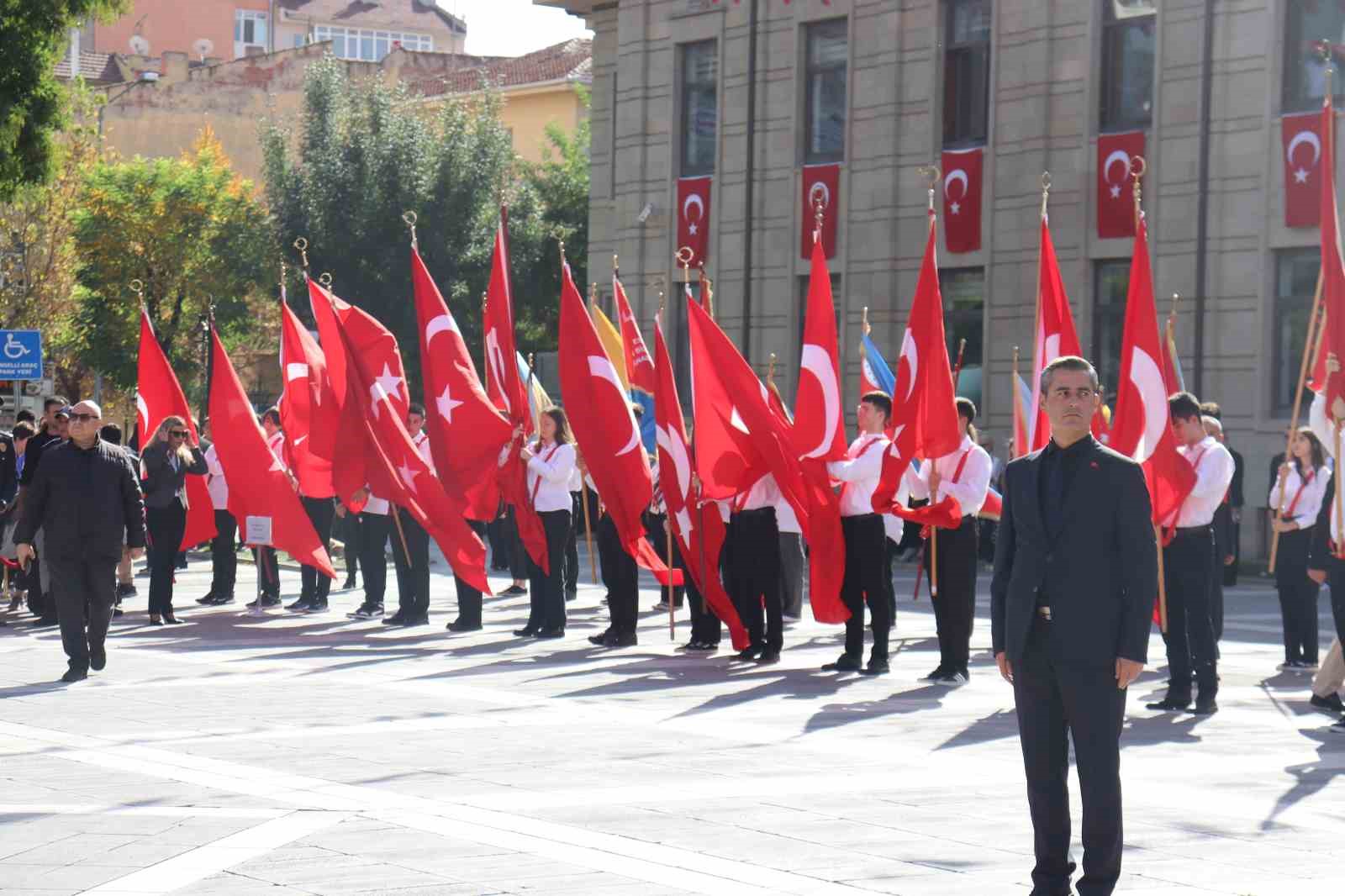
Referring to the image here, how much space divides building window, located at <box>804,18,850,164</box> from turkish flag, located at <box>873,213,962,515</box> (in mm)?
18629

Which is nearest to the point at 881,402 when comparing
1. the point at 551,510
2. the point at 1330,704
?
the point at 551,510

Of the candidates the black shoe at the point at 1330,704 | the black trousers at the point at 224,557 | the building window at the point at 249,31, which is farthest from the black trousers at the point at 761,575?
the building window at the point at 249,31

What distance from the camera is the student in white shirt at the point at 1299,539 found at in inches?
585

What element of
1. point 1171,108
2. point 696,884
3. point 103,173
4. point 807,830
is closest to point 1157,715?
point 807,830

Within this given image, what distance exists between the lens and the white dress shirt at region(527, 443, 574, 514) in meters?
16.2

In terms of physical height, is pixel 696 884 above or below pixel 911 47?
below

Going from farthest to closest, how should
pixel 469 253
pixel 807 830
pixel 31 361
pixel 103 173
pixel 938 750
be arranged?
pixel 103 173
pixel 469 253
pixel 31 361
pixel 938 750
pixel 807 830

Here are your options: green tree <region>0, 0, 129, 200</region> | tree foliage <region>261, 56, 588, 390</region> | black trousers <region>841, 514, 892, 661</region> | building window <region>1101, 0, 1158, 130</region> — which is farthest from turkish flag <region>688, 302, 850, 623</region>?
tree foliage <region>261, 56, 588, 390</region>

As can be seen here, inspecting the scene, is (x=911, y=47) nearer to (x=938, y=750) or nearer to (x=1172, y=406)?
(x=1172, y=406)

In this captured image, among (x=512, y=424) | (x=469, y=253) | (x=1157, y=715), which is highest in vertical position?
(x=469, y=253)

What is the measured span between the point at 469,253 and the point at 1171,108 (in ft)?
63.7

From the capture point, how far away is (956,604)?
13.5 m

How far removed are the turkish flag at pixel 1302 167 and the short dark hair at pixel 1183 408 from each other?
13.8 meters

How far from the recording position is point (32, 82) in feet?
70.7
